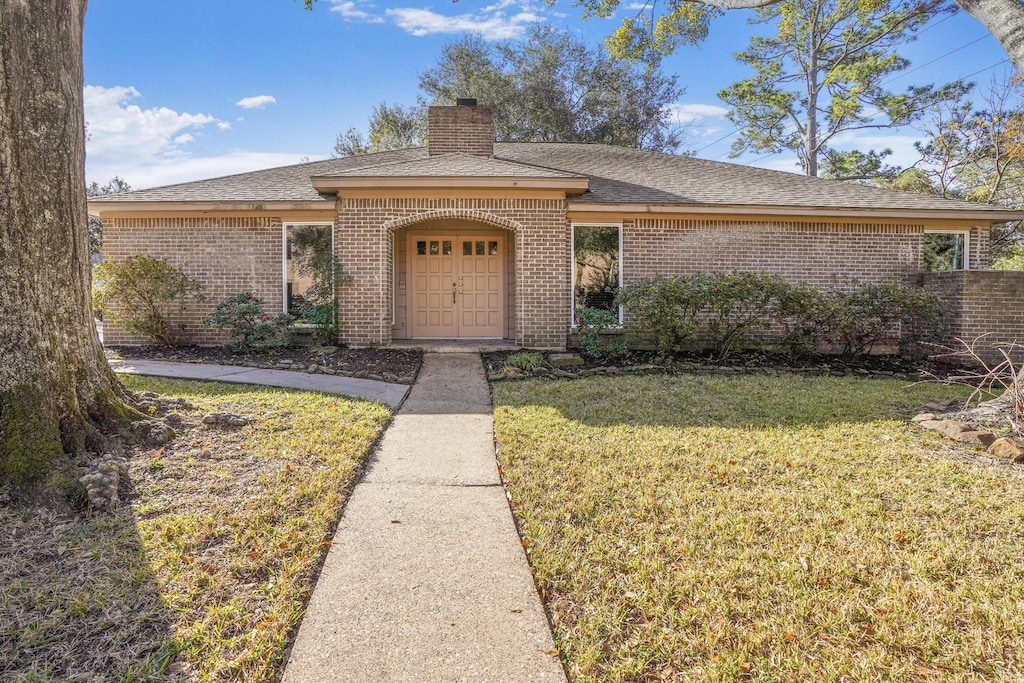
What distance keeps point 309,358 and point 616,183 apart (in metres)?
7.04

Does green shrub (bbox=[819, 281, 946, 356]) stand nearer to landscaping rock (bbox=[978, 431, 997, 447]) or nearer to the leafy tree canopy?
landscaping rock (bbox=[978, 431, 997, 447])

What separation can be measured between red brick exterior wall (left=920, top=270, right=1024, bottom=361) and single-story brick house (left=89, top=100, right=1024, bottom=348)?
52 millimetres

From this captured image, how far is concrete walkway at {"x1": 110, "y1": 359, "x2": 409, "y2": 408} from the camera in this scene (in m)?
6.93

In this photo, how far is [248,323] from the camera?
31.8ft

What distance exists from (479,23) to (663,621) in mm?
27567

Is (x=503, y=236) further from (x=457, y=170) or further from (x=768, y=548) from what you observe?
(x=768, y=548)

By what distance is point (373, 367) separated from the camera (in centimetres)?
852

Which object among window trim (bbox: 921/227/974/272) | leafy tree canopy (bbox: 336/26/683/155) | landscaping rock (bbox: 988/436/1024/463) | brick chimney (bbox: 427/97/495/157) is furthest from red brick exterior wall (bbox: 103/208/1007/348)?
leafy tree canopy (bbox: 336/26/683/155)

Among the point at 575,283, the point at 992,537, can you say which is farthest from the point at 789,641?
the point at 575,283

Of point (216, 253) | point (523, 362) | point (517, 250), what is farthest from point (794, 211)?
point (216, 253)

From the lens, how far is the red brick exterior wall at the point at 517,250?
32.5 feet

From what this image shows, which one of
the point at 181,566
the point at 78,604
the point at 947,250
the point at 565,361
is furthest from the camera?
the point at 947,250

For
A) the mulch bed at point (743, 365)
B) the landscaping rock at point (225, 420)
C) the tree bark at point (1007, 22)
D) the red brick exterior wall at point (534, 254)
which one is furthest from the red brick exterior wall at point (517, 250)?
the tree bark at point (1007, 22)

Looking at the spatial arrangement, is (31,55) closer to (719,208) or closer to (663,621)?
(663,621)
